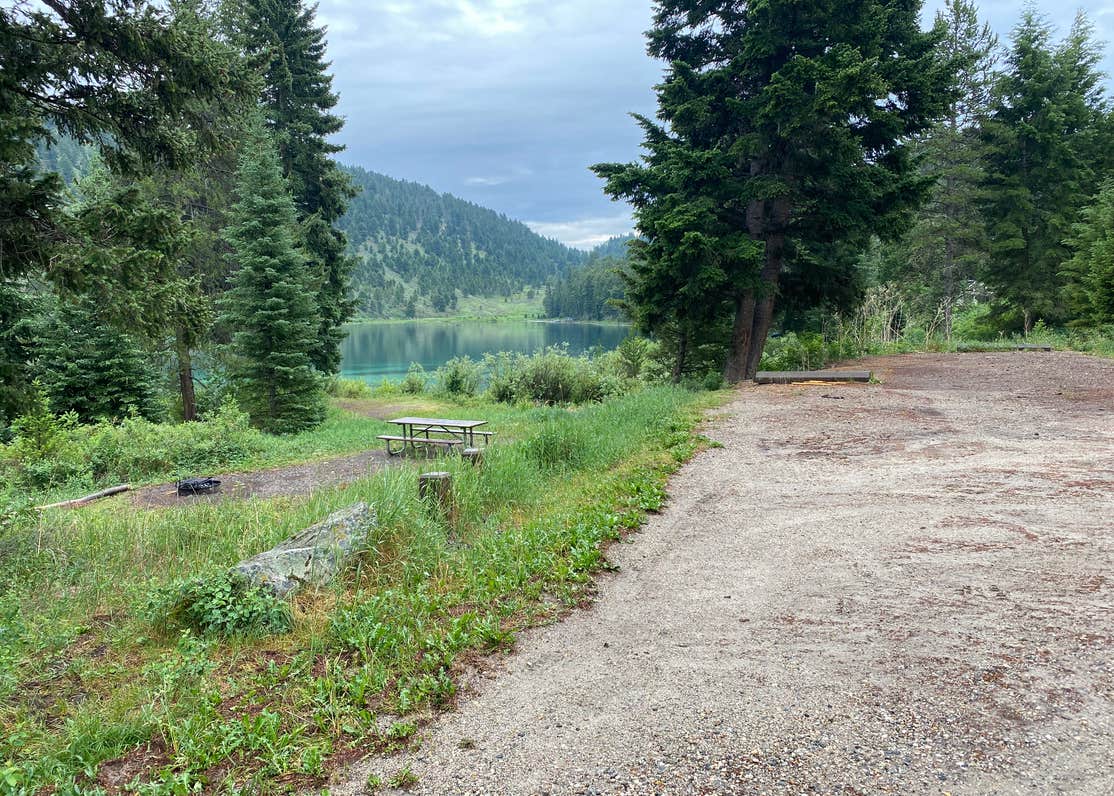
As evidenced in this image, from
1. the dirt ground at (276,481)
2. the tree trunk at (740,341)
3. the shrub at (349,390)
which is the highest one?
the tree trunk at (740,341)

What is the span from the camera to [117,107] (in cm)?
741

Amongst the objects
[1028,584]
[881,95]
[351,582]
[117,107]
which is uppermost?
[881,95]

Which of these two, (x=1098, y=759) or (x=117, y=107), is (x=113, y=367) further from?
(x=1098, y=759)

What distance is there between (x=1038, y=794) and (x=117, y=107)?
33.7 ft

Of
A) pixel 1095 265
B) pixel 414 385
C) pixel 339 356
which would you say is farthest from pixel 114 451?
pixel 1095 265

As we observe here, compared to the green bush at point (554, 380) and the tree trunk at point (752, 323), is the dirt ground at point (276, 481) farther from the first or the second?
the green bush at point (554, 380)

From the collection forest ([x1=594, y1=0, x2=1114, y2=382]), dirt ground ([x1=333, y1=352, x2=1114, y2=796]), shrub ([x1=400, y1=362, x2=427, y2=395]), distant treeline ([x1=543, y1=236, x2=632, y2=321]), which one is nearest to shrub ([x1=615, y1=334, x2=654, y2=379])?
forest ([x1=594, y1=0, x2=1114, y2=382])

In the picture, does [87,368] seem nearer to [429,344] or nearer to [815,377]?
[815,377]

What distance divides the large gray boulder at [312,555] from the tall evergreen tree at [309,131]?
1854 centimetres

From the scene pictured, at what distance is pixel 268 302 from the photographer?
16.1 m

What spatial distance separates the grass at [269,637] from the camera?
250cm

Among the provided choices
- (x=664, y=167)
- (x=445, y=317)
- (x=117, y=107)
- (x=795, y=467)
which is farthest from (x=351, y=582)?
(x=445, y=317)

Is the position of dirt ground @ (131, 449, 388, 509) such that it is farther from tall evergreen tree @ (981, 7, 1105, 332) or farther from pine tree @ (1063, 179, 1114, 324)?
tall evergreen tree @ (981, 7, 1105, 332)

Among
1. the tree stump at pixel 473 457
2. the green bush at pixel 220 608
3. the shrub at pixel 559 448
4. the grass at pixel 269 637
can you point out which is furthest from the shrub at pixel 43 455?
the green bush at pixel 220 608
